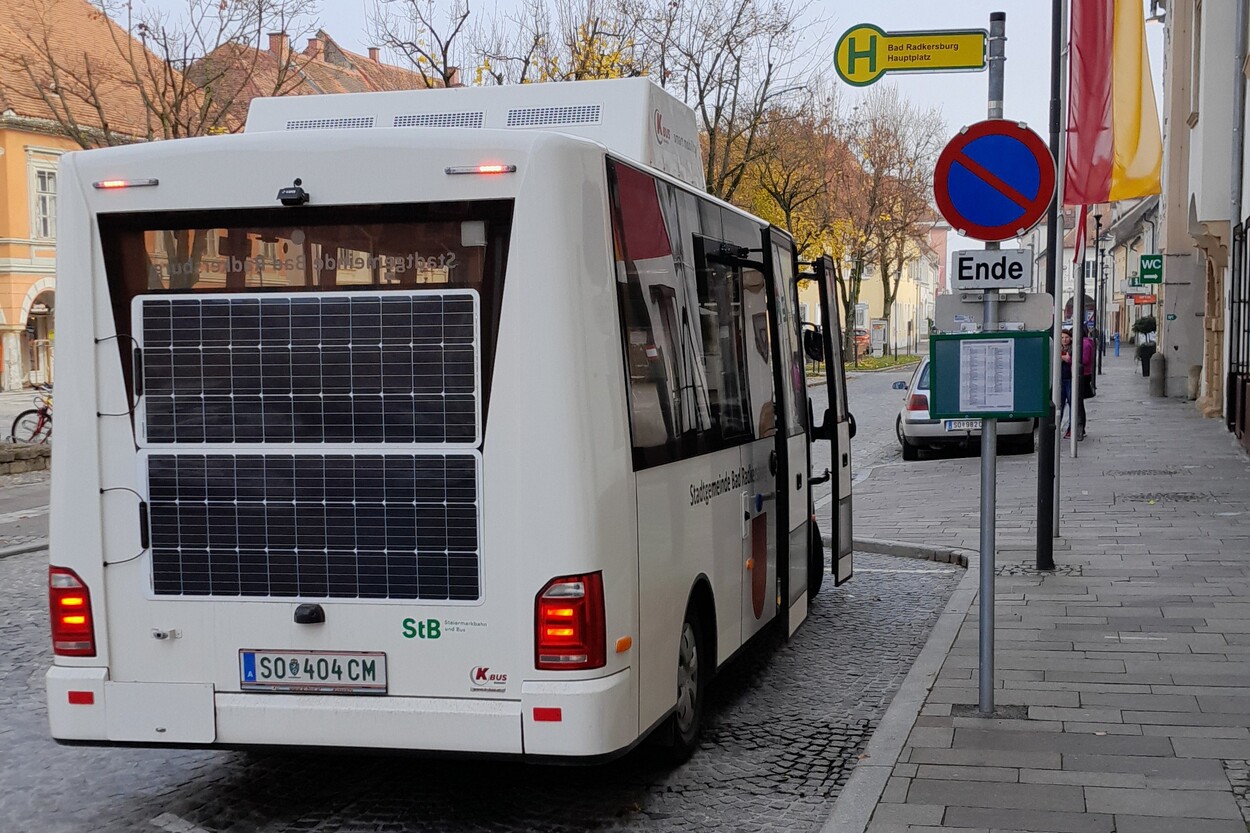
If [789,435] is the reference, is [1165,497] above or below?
below

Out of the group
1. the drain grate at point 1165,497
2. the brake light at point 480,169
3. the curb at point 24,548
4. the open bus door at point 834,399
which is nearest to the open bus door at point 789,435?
the open bus door at point 834,399

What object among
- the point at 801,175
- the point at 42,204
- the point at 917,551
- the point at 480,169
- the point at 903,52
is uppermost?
the point at 801,175

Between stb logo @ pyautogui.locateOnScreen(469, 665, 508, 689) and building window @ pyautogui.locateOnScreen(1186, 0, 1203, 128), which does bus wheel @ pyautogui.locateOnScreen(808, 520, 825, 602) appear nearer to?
stb logo @ pyautogui.locateOnScreen(469, 665, 508, 689)

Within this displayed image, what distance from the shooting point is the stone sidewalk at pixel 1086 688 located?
5.25 m

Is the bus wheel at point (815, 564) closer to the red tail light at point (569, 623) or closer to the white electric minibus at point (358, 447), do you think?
the white electric minibus at point (358, 447)

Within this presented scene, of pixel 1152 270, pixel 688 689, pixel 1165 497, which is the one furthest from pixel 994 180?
pixel 1152 270

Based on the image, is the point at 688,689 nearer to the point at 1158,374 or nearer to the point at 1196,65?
the point at 1196,65

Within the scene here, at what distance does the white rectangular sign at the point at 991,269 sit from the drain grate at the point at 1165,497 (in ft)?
30.4

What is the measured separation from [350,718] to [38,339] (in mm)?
45041

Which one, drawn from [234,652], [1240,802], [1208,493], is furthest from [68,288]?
[1208,493]

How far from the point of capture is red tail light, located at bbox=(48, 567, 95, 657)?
532 cm

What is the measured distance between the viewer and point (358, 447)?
16.9ft

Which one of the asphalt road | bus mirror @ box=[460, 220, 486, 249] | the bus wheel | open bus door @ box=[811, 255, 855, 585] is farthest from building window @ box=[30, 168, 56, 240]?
bus mirror @ box=[460, 220, 486, 249]

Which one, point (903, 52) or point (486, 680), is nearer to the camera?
point (486, 680)
